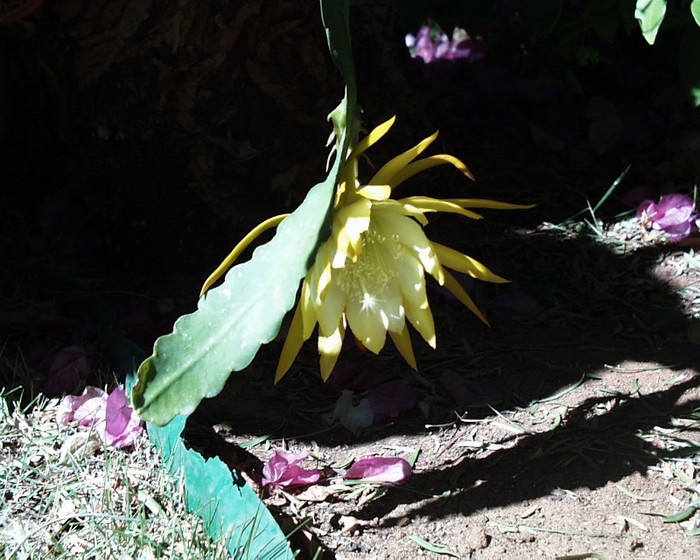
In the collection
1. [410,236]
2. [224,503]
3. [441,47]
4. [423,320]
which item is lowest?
[224,503]

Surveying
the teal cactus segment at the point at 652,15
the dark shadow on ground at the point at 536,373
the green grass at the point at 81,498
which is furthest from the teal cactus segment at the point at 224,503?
the teal cactus segment at the point at 652,15

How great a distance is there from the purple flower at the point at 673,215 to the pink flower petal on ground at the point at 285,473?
133 cm

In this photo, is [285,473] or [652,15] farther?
[285,473]

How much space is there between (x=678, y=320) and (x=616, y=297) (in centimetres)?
18

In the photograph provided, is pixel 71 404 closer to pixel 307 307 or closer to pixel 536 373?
pixel 307 307

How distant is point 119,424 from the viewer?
5.69ft

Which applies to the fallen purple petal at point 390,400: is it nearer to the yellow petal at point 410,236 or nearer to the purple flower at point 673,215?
the yellow petal at point 410,236

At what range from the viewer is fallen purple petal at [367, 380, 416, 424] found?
189 cm

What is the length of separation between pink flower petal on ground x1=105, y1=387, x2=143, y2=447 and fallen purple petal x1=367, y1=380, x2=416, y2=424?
54 cm

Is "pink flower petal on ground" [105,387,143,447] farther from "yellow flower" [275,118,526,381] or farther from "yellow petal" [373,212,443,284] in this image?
"yellow petal" [373,212,443,284]

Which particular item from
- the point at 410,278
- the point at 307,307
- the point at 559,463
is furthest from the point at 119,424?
the point at 559,463

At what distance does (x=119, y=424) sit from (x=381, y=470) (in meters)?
0.57

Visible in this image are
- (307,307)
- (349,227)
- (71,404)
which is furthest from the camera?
(71,404)

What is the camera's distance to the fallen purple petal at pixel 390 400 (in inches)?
74.3
